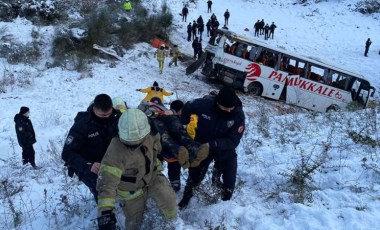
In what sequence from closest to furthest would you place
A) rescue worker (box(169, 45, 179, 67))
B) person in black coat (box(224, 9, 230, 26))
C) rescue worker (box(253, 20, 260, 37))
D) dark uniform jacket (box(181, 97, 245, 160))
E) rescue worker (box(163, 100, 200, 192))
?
rescue worker (box(163, 100, 200, 192)), dark uniform jacket (box(181, 97, 245, 160)), rescue worker (box(169, 45, 179, 67)), rescue worker (box(253, 20, 260, 37)), person in black coat (box(224, 9, 230, 26))

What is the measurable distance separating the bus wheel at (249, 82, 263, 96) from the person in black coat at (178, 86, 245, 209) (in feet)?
37.2

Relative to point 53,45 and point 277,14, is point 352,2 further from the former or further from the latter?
point 53,45

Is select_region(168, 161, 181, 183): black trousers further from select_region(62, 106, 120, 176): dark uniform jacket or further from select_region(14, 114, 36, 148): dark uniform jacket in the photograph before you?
select_region(14, 114, 36, 148): dark uniform jacket

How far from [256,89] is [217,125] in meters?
11.7

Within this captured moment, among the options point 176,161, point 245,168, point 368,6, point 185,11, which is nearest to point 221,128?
point 176,161

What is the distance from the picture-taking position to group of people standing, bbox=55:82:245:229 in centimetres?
321

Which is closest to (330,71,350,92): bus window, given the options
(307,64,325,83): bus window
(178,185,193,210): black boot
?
(307,64,325,83): bus window

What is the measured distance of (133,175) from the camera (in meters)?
3.46

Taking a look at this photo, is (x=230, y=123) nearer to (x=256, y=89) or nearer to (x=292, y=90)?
(x=256, y=89)

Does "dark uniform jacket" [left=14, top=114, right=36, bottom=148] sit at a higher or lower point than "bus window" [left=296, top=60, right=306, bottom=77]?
higher

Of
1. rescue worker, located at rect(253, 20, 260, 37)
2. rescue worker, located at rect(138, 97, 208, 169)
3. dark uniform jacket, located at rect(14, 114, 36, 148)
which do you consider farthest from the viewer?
rescue worker, located at rect(253, 20, 260, 37)

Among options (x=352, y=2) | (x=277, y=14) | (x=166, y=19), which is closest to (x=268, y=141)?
(x=166, y=19)

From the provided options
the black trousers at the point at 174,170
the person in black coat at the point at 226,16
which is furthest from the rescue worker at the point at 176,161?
the person in black coat at the point at 226,16

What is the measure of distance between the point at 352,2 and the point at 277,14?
6522 millimetres
